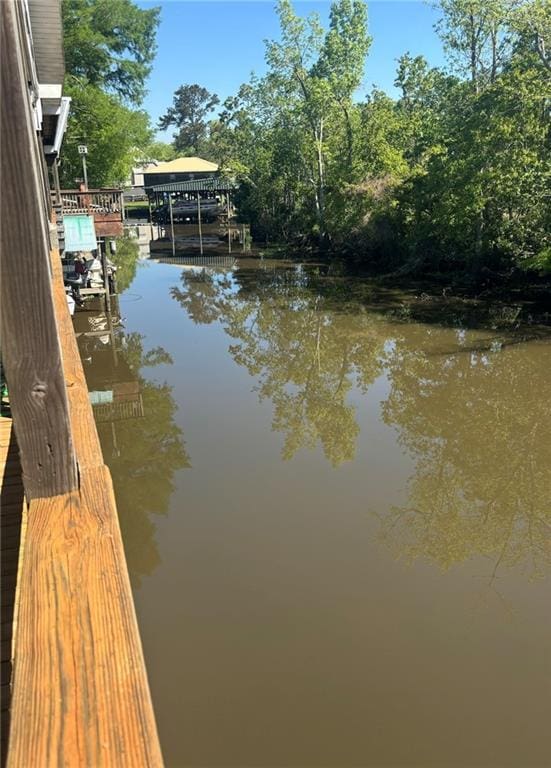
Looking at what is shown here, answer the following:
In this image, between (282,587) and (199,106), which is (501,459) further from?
(199,106)

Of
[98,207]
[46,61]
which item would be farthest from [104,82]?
[46,61]

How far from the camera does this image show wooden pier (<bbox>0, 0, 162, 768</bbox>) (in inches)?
34.8

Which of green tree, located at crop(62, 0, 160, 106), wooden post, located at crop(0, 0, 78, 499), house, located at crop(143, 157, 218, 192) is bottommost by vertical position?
wooden post, located at crop(0, 0, 78, 499)

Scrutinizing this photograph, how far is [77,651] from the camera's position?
1.00 metres

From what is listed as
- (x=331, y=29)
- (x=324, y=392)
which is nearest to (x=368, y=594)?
(x=324, y=392)

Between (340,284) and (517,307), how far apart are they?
7289 millimetres

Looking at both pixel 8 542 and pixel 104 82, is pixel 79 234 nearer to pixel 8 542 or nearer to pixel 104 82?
pixel 8 542

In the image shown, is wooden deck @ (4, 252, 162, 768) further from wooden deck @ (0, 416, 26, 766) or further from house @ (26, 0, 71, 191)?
house @ (26, 0, 71, 191)

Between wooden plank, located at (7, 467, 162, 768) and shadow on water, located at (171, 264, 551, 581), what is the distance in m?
5.71

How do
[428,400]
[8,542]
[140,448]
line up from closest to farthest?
[8,542] → [140,448] → [428,400]

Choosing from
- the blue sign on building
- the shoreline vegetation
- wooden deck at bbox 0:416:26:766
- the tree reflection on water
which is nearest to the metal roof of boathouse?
the shoreline vegetation

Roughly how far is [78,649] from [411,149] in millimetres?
29280

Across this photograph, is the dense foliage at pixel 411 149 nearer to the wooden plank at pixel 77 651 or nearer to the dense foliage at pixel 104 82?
the dense foliage at pixel 104 82

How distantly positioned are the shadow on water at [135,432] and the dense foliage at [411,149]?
1122 cm
